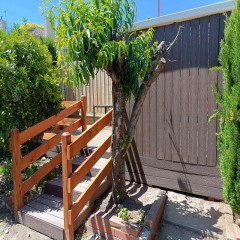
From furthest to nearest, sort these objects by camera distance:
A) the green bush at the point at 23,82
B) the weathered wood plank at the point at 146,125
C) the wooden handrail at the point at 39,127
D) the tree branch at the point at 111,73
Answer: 1. the weathered wood plank at the point at 146,125
2. the green bush at the point at 23,82
3. the wooden handrail at the point at 39,127
4. the tree branch at the point at 111,73

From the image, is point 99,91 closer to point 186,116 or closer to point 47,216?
point 186,116

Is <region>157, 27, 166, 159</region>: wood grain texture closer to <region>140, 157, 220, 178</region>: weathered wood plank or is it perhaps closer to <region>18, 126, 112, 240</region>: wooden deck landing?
<region>140, 157, 220, 178</region>: weathered wood plank

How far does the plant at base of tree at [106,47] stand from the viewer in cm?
207

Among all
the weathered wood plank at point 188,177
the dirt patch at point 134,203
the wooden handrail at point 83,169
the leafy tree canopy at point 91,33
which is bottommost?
the dirt patch at point 134,203

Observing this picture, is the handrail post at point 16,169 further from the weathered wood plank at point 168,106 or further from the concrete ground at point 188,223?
the weathered wood plank at point 168,106

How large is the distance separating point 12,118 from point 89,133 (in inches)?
49.0

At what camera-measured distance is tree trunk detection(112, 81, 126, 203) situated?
2609 mm

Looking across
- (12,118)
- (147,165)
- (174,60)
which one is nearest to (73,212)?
(147,165)

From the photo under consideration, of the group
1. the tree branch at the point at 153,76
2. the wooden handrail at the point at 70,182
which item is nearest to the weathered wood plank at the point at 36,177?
the wooden handrail at the point at 70,182

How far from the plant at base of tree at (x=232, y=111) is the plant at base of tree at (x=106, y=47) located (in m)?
0.65

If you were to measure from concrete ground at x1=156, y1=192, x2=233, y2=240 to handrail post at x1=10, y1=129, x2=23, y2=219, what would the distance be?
175cm

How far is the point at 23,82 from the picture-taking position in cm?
318

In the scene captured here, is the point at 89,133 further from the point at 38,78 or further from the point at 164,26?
the point at 164,26

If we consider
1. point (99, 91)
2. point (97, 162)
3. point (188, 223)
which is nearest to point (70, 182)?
point (97, 162)
